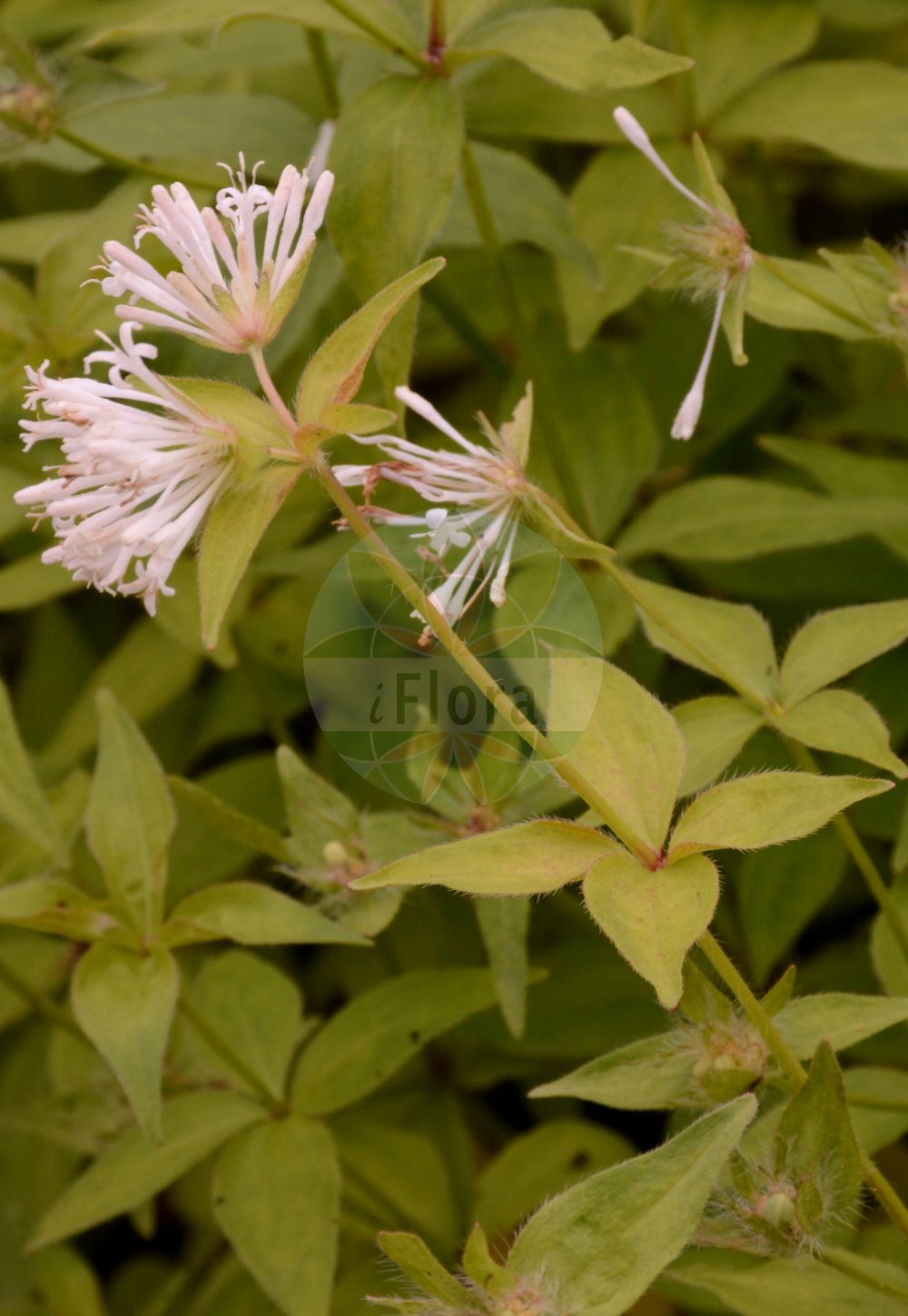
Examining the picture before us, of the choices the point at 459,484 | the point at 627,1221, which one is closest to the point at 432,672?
the point at 459,484

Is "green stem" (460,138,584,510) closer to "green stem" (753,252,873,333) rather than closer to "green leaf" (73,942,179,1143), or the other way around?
"green stem" (753,252,873,333)

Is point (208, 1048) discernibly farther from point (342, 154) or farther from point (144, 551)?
point (342, 154)

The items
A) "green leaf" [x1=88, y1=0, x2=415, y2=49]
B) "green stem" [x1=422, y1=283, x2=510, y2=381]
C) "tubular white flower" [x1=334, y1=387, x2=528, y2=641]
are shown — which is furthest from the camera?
"green stem" [x1=422, y1=283, x2=510, y2=381]

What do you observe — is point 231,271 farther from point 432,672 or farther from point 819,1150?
point 819,1150

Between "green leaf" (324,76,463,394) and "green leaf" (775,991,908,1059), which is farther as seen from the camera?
"green leaf" (324,76,463,394)

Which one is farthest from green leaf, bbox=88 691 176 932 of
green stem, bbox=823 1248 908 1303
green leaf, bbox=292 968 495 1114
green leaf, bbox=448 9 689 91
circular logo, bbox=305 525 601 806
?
green leaf, bbox=448 9 689 91

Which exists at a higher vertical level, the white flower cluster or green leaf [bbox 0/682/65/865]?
the white flower cluster

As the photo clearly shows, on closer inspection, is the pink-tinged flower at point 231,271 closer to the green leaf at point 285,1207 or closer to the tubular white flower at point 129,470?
the tubular white flower at point 129,470
